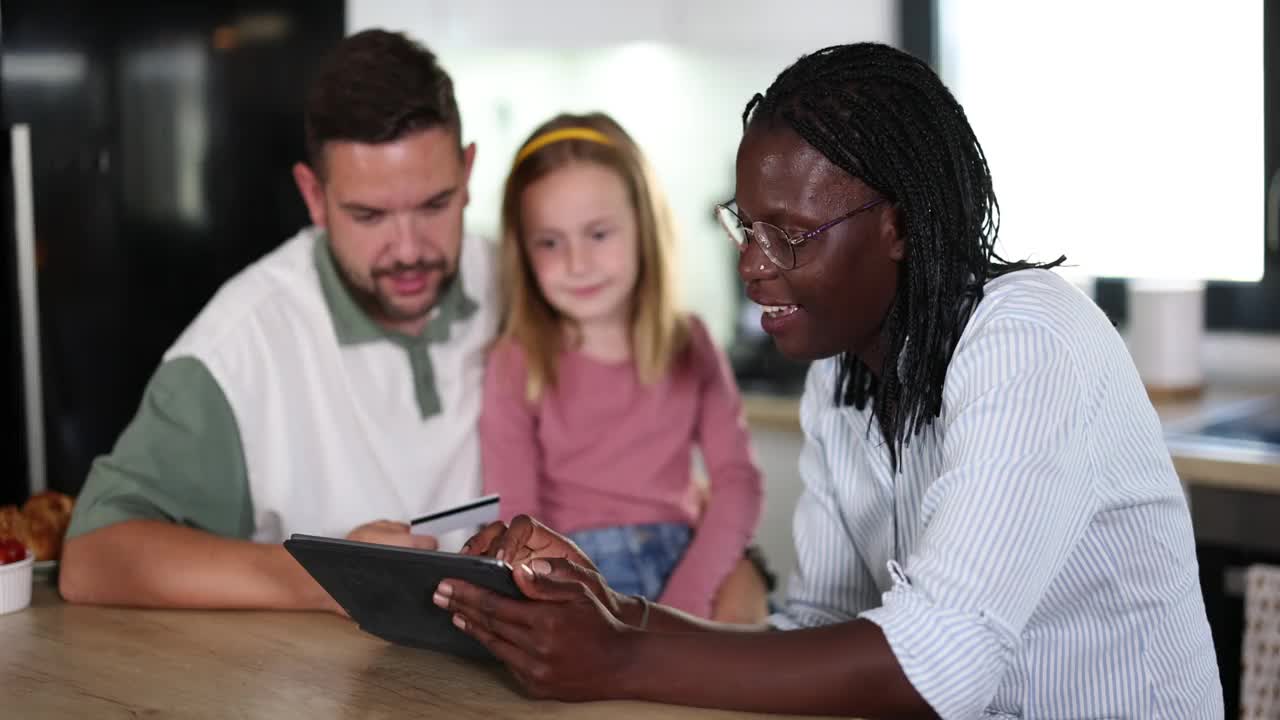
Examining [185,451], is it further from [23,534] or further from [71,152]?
[71,152]

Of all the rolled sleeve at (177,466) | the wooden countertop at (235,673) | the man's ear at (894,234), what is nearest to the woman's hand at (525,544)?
the wooden countertop at (235,673)

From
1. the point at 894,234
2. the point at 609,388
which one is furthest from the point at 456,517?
the point at 609,388

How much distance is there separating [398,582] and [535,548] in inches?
5.8

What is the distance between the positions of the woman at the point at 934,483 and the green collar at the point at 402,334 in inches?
23.3

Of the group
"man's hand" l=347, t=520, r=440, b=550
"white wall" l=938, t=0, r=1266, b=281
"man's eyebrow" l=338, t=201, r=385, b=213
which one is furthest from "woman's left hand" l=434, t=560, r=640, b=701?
"white wall" l=938, t=0, r=1266, b=281

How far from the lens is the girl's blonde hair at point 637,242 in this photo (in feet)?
6.59

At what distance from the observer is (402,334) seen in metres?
1.93

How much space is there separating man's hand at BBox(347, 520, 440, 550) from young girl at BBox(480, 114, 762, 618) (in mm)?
402

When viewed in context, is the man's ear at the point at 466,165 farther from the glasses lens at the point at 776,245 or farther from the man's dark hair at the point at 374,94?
the glasses lens at the point at 776,245

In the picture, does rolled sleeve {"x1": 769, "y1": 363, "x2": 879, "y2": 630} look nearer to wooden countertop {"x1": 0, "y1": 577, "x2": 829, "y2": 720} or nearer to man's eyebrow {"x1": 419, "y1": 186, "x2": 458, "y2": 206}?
wooden countertop {"x1": 0, "y1": 577, "x2": 829, "y2": 720}

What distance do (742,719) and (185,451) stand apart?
2.83 ft

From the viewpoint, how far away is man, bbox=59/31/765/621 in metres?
1.72

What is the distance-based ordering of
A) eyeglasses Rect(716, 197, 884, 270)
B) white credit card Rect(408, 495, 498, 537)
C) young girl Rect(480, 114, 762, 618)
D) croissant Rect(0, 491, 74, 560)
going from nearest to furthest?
eyeglasses Rect(716, 197, 884, 270), white credit card Rect(408, 495, 498, 537), croissant Rect(0, 491, 74, 560), young girl Rect(480, 114, 762, 618)

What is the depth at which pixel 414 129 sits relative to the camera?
1787 mm
